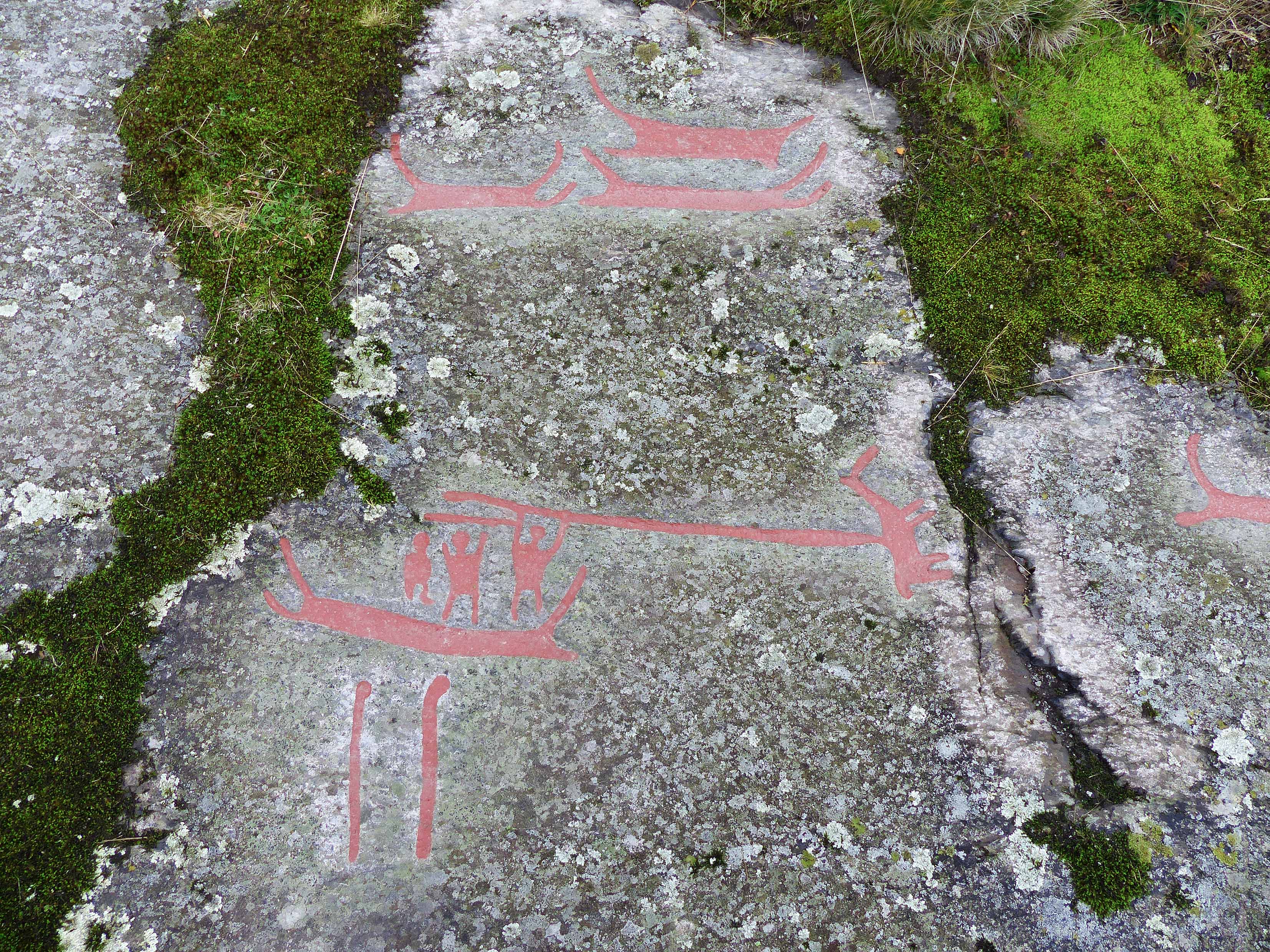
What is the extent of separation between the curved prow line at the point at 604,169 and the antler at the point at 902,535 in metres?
1.82

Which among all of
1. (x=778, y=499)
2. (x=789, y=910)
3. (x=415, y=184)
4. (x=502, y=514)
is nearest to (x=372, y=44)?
(x=415, y=184)

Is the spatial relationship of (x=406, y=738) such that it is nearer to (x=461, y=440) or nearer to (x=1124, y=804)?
(x=461, y=440)

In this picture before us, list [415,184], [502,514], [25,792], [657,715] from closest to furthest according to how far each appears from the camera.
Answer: [25,792]
[657,715]
[502,514]
[415,184]

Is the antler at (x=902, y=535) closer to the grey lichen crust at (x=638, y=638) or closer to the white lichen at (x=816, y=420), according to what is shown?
the grey lichen crust at (x=638, y=638)

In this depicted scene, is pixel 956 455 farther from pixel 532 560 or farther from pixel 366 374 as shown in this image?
pixel 366 374

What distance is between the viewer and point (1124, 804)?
9.27ft

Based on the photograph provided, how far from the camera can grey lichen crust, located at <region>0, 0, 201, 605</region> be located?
297 centimetres

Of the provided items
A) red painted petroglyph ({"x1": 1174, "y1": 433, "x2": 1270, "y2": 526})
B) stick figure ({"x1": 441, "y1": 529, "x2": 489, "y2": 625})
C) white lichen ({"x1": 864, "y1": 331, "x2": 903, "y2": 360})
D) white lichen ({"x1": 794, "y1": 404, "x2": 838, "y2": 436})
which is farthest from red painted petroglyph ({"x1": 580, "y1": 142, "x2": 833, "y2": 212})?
red painted petroglyph ({"x1": 1174, "y1": 433, "x2": 1270, "y2": 526})

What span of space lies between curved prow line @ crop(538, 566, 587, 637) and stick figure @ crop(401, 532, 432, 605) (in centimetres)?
51

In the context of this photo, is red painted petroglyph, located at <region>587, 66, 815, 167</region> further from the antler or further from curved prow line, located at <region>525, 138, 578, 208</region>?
the antler

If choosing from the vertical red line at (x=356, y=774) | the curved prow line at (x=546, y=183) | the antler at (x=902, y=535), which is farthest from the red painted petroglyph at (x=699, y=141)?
the vertical red line at (x=356, y=774)

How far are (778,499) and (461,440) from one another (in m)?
1.46

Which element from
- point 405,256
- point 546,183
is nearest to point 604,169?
point 546,183

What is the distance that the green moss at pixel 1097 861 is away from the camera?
8.89 ft
